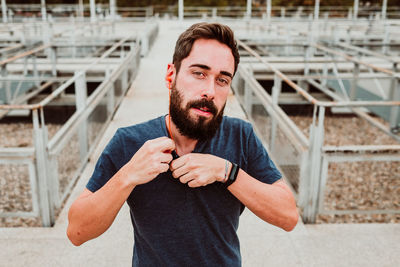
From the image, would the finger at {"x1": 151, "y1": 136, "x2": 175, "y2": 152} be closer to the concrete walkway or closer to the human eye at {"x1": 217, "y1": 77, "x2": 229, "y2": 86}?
the human eye at {"x1": 217, "y1": 77, "x2": 229, "y2": 86}

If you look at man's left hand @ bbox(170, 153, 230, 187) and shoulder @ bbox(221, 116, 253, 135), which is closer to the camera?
man's left hand @ bbox(170, 153, 230, 187)

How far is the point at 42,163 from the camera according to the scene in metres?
3.56

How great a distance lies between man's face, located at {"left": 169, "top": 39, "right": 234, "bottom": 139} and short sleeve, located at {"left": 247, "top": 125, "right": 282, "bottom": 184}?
0.67 ft

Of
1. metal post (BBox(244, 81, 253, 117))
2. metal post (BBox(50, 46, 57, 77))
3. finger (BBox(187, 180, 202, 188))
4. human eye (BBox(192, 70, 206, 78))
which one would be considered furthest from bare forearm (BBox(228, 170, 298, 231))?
metal post (BBox(50, 46, 57, 77))

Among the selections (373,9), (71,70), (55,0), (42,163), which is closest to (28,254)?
(42,163)

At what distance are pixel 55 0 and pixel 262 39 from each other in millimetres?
40662

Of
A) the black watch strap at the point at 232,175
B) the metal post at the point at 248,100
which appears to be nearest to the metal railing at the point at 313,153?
the metal post at the point at 248,100

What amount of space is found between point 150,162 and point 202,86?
306 mm

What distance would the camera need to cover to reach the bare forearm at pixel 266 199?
4.60ft

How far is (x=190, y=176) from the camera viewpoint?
4.29 ft

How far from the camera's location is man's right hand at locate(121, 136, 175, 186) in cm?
129

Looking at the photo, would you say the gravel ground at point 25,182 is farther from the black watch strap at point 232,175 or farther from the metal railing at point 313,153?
the black watch strap at point 232,175

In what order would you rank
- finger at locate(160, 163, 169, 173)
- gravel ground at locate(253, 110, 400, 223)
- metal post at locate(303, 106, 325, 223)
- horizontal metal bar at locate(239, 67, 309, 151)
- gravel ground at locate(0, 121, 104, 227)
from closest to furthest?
finger at locate(160, 163, 169, 173)
metal post at locate(303, 106, 325, 223)
horizontal metal bar at locate(239, 67, 309, 151)
gravel ground at locate(0, 121, 104, 227)
gravel ground at locate(253, 110, 400, 223)

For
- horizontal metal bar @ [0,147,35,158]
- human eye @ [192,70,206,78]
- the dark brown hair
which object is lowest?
horizontal metal bar @ [0,147,35,158]
